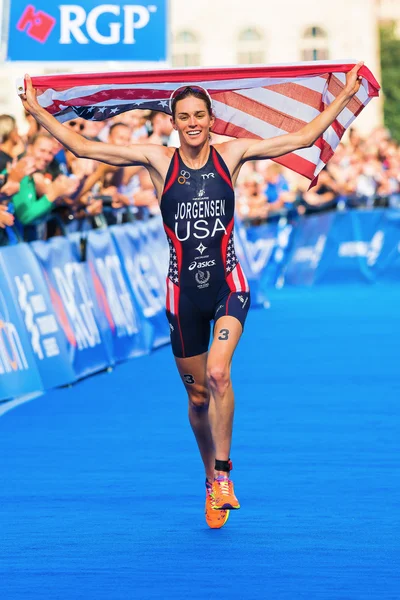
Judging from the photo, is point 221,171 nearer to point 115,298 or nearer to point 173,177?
point 173,177

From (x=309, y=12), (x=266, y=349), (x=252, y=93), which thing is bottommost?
(x=266, y=349)

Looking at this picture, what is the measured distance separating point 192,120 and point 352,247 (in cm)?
1895

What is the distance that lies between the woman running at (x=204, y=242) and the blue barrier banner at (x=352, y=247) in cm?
1811

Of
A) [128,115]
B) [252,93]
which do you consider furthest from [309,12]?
[252,93]

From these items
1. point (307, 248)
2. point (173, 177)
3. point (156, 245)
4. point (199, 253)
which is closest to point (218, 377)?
point (199, 253)

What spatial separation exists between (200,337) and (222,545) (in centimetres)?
122

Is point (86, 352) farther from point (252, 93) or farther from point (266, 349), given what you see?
point (252, 93)

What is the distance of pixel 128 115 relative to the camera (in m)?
16.4

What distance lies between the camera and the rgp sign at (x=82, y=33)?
15.9m

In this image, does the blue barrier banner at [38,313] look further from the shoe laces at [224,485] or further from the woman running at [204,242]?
the shoe laces at [224,485]

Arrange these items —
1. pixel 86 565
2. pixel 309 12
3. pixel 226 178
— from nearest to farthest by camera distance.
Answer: pixel 86 565 < pixel 226 178 < pixel 309 12

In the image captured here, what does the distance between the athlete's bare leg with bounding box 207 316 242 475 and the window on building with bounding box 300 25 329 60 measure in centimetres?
6651

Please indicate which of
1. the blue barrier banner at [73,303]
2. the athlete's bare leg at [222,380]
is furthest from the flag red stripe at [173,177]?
the blue barrier banner at [73,303]

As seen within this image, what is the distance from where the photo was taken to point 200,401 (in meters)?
7.57
